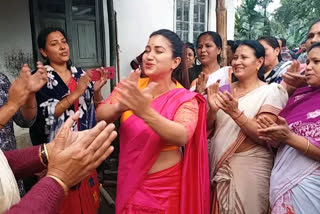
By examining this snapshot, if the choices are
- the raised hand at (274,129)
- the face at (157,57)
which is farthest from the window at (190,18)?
the raised hand at (274,129)

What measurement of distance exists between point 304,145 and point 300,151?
0.11 meters

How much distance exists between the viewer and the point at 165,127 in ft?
4.44

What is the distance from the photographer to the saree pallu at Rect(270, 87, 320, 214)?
163 centimetres

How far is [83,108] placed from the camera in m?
2.53

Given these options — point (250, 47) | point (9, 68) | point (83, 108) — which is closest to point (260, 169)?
point (250, 47)

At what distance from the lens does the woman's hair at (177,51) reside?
5.73 ft

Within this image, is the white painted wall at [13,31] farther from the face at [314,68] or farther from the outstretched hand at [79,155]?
the face at [314,68]

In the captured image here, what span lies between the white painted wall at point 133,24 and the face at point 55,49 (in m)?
3.11

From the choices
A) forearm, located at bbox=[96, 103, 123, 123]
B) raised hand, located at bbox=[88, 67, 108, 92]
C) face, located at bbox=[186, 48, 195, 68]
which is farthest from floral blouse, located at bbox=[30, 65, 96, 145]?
face, located at bbox=[186, 48, 195, 68]

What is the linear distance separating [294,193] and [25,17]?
12.7 ft

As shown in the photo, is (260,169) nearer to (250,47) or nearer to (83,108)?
(250,47)

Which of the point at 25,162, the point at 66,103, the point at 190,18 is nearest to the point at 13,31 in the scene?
the point at 66,103

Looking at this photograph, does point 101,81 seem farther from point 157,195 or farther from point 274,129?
point 274,129

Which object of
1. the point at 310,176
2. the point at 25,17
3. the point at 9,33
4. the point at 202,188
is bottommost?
the point at 202,188
